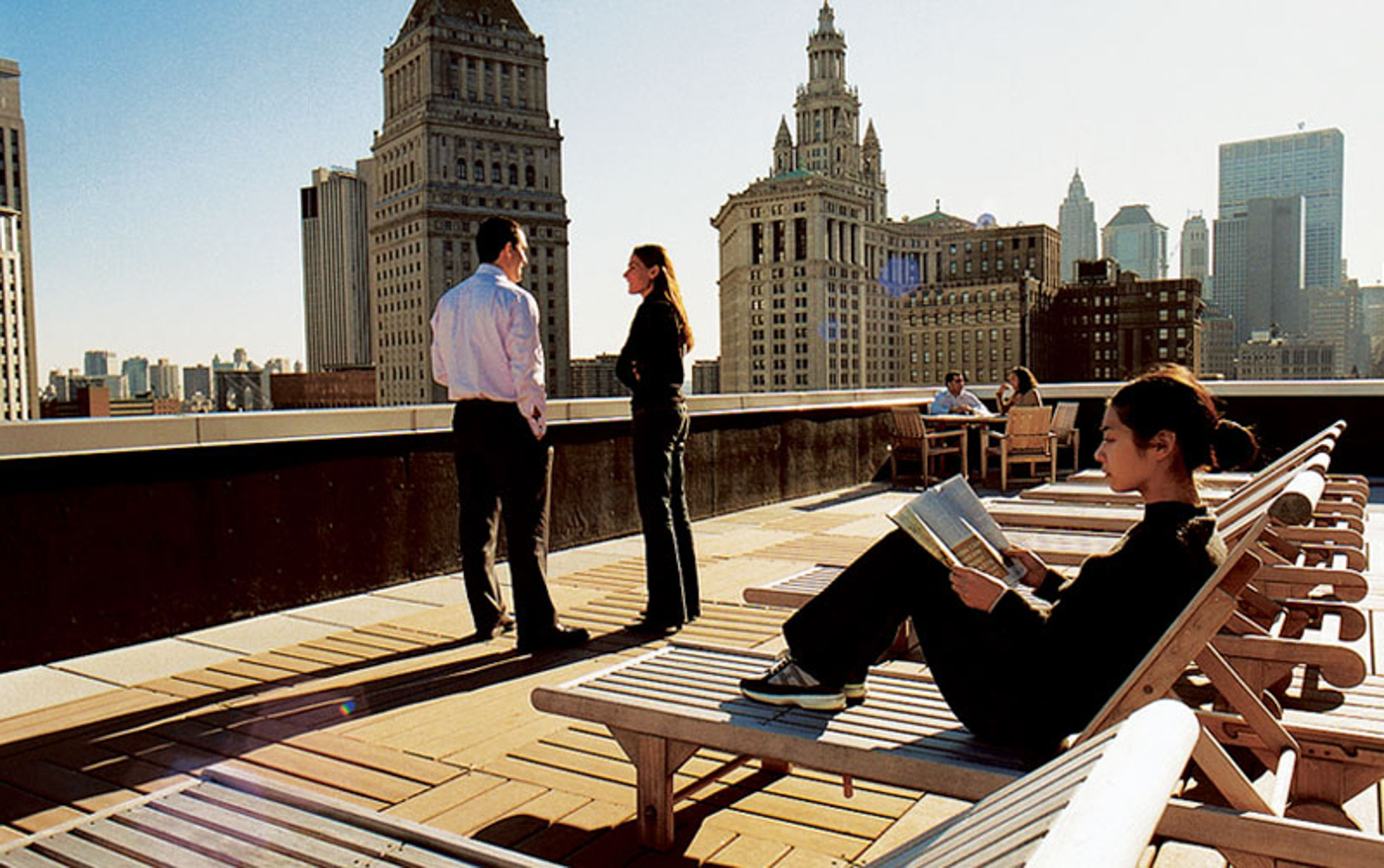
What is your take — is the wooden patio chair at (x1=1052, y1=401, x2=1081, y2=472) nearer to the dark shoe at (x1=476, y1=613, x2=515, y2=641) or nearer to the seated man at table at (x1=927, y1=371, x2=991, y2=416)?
the seated man at table at (x1=927, y1=371, x2=991, y2=416)

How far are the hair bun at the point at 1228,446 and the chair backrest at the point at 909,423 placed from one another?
913cm

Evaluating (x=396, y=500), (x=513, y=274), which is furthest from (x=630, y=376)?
(x=396, y=500)

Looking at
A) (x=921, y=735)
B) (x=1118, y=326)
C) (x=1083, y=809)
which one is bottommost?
(x=921, y=735)

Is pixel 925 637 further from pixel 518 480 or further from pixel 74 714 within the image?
pixel 74 714

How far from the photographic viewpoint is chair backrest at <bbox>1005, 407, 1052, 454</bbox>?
37.0 ft

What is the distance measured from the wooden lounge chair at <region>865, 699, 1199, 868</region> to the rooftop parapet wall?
456cm

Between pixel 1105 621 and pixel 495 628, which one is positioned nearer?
pixel 1105 621

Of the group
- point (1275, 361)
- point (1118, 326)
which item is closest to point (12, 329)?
point (1118, 326)

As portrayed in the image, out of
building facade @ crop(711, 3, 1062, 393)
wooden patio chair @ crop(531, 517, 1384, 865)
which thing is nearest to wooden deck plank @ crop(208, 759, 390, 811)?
wooden patio chair @ crop(531, 517, 1384, 865)

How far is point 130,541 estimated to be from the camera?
5070 mm

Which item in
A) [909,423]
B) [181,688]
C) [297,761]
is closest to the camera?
[297,761]

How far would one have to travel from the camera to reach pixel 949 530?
2.43 m

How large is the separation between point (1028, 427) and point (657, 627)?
7.44m

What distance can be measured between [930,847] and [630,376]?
375cm
